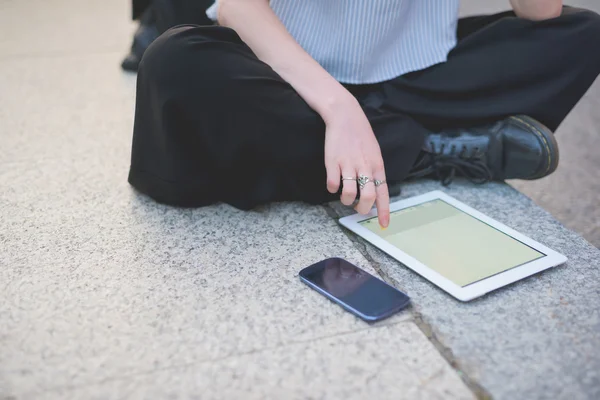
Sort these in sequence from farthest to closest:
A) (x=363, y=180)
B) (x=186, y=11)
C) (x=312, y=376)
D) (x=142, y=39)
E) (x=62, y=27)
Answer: (x=62, y=27)
(x=142, y=39)
(x=186, y=11)
(x=363, y=180)
(x=312, y=376)

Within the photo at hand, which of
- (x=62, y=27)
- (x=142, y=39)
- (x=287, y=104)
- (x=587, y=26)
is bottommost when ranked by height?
(x=62, y=27)

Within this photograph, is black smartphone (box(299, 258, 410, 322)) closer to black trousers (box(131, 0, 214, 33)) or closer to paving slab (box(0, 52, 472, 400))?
paving slab (box(0, 52, 472, 400))

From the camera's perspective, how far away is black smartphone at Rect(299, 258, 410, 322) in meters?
0.78

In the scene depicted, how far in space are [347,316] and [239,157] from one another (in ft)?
1.19

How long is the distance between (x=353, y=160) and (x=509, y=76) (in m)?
0.44

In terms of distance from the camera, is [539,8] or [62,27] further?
[62,27]

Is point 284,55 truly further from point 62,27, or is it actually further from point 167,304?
point 62,27

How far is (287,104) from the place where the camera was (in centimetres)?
97

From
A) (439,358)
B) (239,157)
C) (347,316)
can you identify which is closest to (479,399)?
(439,358)

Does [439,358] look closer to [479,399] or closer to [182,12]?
[479,399]

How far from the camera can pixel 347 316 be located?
78 cm

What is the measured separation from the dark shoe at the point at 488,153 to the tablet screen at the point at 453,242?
0.12m

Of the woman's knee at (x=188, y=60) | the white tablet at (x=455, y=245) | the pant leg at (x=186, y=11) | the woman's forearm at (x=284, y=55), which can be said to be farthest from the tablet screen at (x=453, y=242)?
the pant leg at (x=186, y=11)

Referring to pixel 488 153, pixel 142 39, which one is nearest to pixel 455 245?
pixel 488 153
